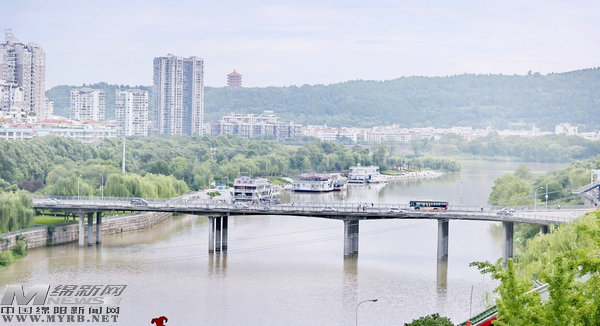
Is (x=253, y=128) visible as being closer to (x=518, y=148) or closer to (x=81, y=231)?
(x=518, y=148)

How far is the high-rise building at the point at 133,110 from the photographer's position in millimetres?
131250

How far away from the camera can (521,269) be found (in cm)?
2998

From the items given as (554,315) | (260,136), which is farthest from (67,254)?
(260,136)

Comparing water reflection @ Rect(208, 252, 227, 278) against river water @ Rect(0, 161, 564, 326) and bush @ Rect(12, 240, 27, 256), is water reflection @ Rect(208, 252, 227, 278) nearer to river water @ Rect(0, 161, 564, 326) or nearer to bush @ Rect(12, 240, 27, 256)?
river water @ Rect(0, 161, 564, 326)

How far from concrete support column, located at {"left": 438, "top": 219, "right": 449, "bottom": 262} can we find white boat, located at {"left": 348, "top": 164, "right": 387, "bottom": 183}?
54068 millimetres

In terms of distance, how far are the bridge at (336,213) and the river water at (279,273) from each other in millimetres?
A: 927

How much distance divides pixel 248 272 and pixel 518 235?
14.4 metres

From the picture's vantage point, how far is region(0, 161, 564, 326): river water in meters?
27.4

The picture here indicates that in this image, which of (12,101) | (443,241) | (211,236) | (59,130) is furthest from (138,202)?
(12,101)

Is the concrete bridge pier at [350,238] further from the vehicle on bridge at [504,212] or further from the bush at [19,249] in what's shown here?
the bush at [19,249]

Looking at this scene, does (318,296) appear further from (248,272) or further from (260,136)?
Answer: (260,136)

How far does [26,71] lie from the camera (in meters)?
116

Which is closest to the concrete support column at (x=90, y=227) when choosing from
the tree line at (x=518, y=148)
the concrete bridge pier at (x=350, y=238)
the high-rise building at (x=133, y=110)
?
the concrete bridge pier at (x=350, y=238)

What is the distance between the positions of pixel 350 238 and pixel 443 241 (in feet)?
12.3
